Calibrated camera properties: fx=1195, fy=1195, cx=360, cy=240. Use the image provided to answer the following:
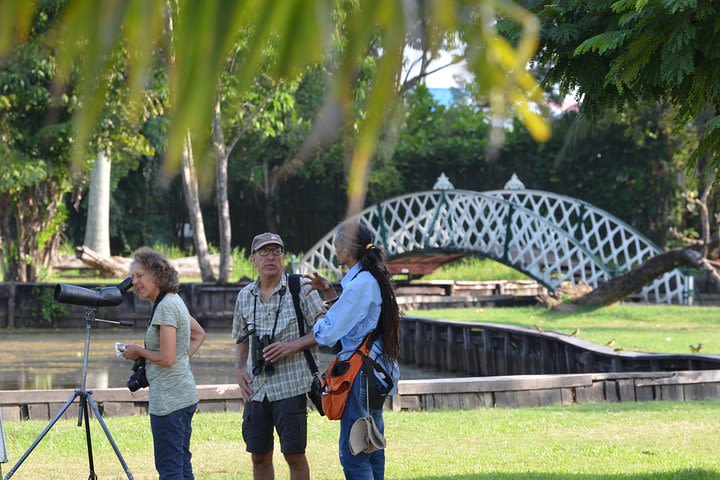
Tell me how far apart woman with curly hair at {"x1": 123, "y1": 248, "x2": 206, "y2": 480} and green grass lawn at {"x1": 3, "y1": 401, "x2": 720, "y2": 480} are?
1.95 meters

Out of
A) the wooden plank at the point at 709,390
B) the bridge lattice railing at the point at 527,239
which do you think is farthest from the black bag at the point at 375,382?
the bridge lattice railing at the point at 527,239

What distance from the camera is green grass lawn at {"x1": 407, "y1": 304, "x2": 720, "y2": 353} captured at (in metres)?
17.2

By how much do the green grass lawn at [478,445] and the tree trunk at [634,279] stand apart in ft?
39.1

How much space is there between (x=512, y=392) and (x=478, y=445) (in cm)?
244

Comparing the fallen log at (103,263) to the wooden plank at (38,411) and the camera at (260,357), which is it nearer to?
the wooden plank at (38,411)

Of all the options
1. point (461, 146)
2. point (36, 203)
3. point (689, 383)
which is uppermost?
point (461, 146)

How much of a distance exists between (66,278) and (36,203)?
5.86 metres

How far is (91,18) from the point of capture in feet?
2.74

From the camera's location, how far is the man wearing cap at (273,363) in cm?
567

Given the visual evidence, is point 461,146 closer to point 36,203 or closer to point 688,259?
point 36,203

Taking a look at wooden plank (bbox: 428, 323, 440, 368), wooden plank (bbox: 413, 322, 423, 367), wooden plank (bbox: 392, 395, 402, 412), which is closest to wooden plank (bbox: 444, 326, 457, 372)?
wooden plank (bbox: 428, 323, 440, 368)

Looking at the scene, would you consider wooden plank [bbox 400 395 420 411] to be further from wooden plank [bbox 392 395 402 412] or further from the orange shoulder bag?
the orange shoulder bag

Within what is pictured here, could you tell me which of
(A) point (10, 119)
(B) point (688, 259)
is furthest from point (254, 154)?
(B) point (688, 259)

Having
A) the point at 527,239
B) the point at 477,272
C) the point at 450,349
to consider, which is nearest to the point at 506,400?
the point at 450,349
